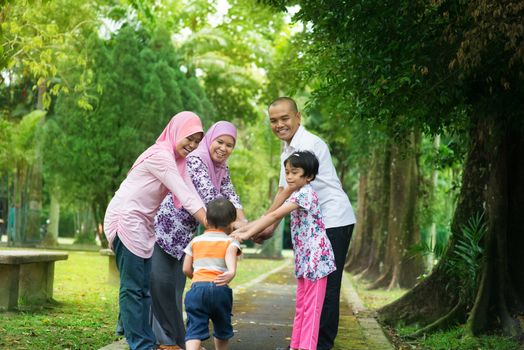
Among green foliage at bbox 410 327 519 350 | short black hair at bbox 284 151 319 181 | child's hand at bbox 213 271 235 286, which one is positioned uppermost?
short black hair at bbox 284 151 319 181

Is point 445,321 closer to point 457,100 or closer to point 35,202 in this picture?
point 457,100

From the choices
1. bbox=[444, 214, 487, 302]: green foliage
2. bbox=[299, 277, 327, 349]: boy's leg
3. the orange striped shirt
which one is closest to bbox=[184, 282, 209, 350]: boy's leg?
the orange striped shirt

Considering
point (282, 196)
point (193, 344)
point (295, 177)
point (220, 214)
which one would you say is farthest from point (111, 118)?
point (193, 344)

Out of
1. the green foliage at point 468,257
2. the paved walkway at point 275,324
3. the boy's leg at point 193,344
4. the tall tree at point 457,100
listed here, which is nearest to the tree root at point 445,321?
the tall tree at point 457,100

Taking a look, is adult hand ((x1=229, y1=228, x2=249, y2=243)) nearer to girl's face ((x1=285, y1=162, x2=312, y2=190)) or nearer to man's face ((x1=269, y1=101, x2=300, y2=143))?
girl's face ((x1=285, y1=162, x2=312, y2=190))

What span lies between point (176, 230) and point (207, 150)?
762mm

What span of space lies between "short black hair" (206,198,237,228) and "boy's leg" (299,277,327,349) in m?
1.03

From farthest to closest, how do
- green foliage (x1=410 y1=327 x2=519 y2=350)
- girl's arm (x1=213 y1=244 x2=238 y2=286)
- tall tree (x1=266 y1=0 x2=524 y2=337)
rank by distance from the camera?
green foliage (x1=410 y1=327 x2=519 y2=350) → tall tree (x1=266 y1=0 x2=524 y2=337) → girl's arm (x1=213 y1=244 x2=238 y2=286)

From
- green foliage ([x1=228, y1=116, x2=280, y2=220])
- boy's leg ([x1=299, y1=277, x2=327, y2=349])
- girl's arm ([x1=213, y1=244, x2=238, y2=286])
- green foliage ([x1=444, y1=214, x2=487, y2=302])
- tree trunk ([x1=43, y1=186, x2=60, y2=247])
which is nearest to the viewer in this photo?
girl's arm ([x1=213, y1=244, x2=238, y2=286])

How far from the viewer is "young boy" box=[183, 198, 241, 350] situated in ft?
20.3

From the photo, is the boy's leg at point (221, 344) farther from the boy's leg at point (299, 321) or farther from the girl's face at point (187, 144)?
the girl's face at point (187, 144)

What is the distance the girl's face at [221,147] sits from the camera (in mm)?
7254

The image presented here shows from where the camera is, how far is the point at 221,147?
726cm

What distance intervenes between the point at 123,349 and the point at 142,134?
67.9 feet
